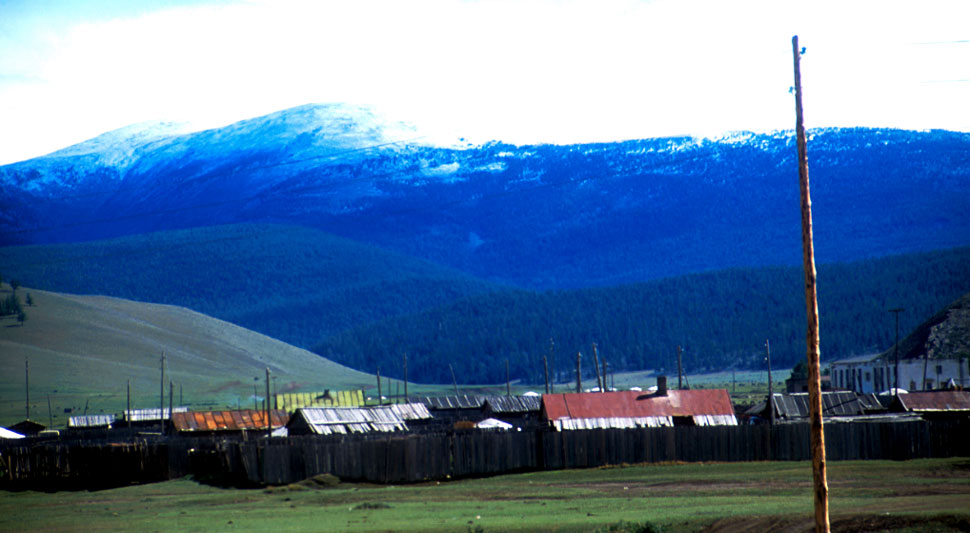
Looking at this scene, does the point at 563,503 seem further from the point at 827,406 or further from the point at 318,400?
the point at 318,400

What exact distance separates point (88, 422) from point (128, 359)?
6760cm

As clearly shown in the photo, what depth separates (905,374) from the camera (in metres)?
97.4

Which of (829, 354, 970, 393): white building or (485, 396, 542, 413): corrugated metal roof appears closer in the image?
(485, 396, 542, 413): corrugated metal roof

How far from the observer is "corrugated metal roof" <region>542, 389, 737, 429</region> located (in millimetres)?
53844

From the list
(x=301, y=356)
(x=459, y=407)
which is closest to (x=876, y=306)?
(x=301, y=356)

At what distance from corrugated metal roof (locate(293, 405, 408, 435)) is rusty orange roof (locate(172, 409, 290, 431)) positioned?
937 centimetres

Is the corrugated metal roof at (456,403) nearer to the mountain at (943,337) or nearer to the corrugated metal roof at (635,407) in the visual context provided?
the corrugated metal roof at (635,407)

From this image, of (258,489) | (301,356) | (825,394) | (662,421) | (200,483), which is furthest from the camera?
(301,356)

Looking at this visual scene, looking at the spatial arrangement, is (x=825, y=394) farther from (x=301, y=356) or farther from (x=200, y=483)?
(x=301, y=356)

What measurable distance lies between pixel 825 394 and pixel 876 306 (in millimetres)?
130024

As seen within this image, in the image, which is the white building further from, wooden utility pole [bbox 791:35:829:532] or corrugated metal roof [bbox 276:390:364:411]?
wooden utility pole [bbox 791:35:829:532]

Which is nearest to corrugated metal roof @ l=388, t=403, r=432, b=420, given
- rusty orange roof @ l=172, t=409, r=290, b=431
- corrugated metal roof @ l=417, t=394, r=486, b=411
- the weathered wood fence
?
rusty orange roof @ l=172, t=409, r=290, b=431

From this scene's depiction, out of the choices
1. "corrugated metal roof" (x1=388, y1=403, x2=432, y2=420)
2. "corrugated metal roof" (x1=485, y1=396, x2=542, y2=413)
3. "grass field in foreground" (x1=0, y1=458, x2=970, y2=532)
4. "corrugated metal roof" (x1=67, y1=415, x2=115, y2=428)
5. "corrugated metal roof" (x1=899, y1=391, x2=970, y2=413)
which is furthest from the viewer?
"corrugated metal roof" (x1=67, y1=415, x2=115, y2=428)

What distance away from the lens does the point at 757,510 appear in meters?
28.0
